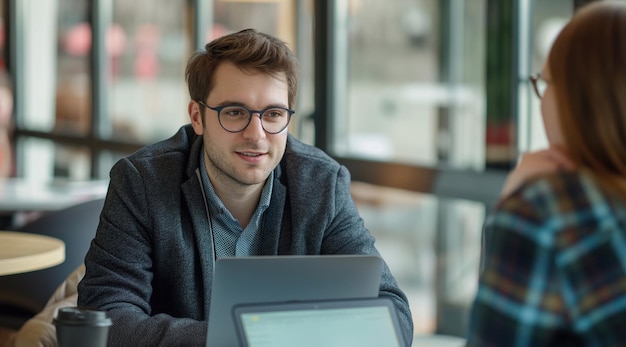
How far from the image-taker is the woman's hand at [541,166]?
133 cm

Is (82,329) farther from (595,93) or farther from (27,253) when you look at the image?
(27,253)

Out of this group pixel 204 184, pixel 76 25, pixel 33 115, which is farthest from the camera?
pixel 33 115

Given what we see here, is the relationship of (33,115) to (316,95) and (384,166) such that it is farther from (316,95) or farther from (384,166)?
(384,166)

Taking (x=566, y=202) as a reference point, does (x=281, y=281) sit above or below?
below

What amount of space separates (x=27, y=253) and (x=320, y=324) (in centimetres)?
159

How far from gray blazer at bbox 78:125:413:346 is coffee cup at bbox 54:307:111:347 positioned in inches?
16.3

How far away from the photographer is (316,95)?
16.4ft

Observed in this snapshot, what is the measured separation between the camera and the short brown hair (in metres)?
2.30

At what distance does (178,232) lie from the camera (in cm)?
229

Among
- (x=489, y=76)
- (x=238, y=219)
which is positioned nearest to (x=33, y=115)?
(x=489, y=76)

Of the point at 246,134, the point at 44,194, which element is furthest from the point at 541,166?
the point at 44,194

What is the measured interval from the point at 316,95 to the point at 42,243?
6.93 feet

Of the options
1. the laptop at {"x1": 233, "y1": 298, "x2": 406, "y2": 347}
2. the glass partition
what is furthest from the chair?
the laptop at {"x1": 233, "y1": 298, "x2": 406, "y2": 347}

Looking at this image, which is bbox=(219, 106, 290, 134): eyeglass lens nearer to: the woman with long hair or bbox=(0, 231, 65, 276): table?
bbox=(0, 231, 65, 276): table
